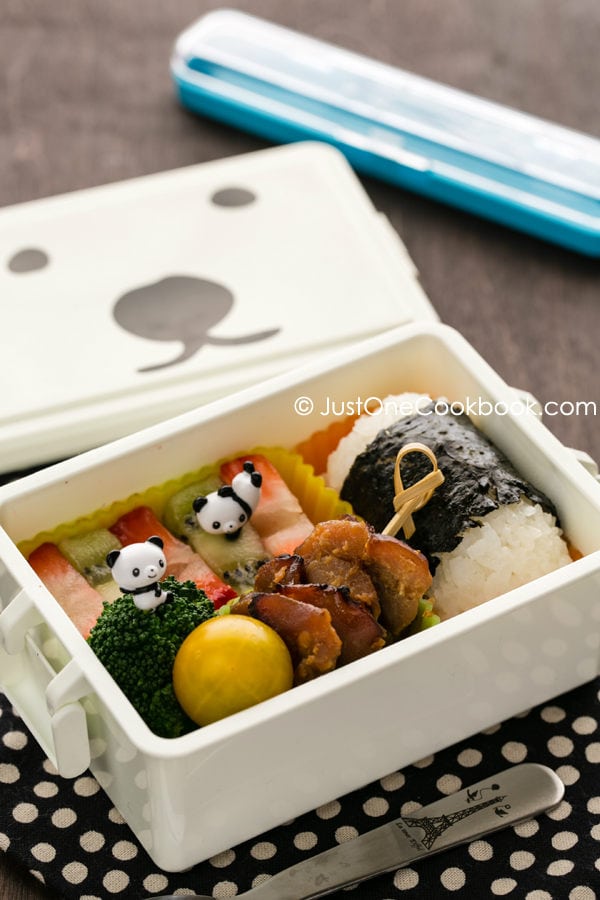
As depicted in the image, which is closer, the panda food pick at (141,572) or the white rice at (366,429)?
the panda food pick at (141,572)

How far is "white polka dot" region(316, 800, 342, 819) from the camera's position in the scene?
1.36 m

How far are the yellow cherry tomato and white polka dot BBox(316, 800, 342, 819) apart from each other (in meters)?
0.19

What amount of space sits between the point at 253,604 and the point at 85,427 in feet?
1.76

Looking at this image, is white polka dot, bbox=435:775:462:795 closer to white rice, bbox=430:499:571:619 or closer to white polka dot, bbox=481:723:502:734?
white polka dot, bbox=481:723:502:734

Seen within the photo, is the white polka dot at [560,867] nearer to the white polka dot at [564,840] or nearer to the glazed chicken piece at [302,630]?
the white polka dot at [564,840]

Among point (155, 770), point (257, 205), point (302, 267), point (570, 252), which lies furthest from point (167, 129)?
point (155, 770)

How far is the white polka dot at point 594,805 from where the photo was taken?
4.48 ft

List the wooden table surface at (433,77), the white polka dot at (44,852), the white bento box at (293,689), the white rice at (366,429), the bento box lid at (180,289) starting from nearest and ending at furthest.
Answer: the white bento box at (293,689) → the white polka dot at (44,852) → the white rice at (366,429) → the bento box lid at (180,289) → the wooden table surface at (433,77)

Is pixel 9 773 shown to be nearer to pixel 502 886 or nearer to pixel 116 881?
pixel 116 881

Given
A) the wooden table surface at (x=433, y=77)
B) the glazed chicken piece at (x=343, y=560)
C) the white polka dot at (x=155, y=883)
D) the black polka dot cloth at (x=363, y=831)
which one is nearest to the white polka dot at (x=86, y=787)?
the black polka dot cloth at (x=363, y=831)

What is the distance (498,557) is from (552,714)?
0.20 m

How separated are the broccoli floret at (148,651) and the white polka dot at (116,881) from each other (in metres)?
0.17

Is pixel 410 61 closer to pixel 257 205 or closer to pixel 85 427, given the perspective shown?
pixel 257 205

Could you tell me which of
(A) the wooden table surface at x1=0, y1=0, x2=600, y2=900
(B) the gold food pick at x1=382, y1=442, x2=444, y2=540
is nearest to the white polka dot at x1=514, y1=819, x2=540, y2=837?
(B) the gold food pick at x1=382, y1=442, x2=444, y2=540
